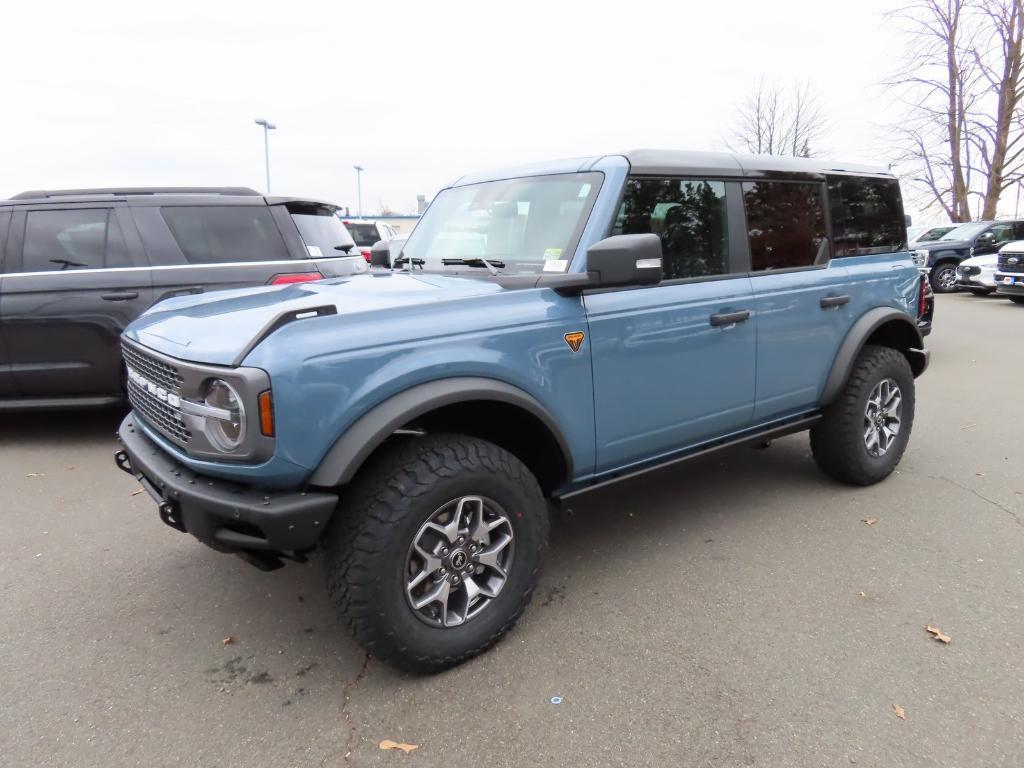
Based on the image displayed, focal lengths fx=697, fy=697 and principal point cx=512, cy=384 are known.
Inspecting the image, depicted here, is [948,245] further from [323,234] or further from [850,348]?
[323,234]

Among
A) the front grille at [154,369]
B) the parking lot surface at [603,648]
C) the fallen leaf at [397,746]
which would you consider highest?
the front grille at [154,369]

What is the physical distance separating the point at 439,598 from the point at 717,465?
2960 millimetres

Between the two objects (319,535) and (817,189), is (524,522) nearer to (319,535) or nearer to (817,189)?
(319,535)

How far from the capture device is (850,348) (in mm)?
4023

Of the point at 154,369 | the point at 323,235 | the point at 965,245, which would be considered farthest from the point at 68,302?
the point at 965,245

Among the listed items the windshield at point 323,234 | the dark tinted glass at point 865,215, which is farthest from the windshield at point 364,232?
the dark tinted glass at point 865,215

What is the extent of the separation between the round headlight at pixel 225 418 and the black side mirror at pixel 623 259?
140cm

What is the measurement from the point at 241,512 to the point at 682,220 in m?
2.40

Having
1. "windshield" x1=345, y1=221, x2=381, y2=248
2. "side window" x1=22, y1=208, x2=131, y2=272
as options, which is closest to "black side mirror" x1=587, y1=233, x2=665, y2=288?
"side window" x1=22, y1=208, x2=131, y2=272

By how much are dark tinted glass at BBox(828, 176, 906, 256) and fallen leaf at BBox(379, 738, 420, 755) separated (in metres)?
3.48

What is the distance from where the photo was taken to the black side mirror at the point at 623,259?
267 centimetres

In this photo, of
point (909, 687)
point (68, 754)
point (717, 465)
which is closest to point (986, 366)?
point (717, 465)

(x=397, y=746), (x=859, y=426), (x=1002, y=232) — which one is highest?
(x=1002, y=232)

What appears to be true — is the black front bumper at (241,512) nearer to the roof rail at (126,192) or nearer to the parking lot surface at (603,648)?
the parking lot surface at (603,648)
